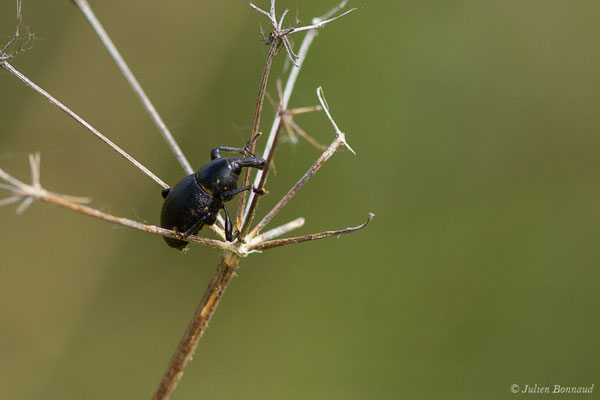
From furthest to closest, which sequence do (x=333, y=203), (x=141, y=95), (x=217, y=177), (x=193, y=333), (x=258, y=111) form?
1. (x=333, y=203)
2. (x=217, y=177)
3. (x=141, y=95)
4. (x=258, y=111)
5. (x=193, y=333)

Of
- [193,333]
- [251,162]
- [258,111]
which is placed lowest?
[193,333]

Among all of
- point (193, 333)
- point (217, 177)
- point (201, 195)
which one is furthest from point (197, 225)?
point (193, 333)

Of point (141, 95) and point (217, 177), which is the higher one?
point (141, 95)

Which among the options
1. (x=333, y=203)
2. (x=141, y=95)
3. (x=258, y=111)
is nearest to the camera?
(x=258, y=111)

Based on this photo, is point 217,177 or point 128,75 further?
point 217,177

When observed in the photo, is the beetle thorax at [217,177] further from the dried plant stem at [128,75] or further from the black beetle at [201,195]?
the dried plant stem at [128,75]

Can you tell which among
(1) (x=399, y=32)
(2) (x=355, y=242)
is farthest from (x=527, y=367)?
(1) (x=399, y=32)

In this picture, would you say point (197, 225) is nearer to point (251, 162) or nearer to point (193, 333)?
point (251, 162)
